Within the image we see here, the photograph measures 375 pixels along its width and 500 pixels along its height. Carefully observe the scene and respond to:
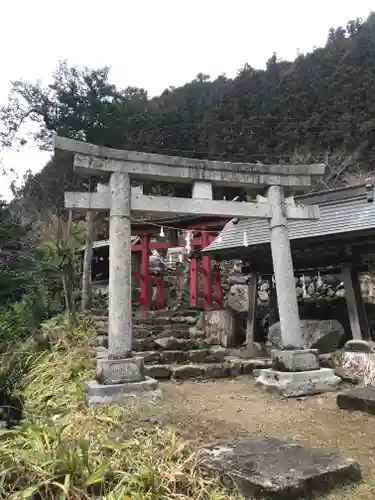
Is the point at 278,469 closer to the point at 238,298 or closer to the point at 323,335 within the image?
the point at 323,335

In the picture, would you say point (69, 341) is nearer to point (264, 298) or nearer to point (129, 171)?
point (129, 171)

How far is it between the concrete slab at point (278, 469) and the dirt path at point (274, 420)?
0.43 feet

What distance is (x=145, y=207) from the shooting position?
7.51 metres

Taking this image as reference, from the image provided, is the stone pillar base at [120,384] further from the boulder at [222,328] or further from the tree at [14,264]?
the tree at [14,264]

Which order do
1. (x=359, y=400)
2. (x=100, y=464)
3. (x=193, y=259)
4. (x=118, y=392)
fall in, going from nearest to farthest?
1. (x=100, y=464)
2. (x=359, y=400)
3. (x=118, y=392)
4. (x=193, y=259)

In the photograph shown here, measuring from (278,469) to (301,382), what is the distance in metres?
4.32

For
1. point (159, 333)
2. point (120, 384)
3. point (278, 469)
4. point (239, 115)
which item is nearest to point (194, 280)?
point (159, 333)


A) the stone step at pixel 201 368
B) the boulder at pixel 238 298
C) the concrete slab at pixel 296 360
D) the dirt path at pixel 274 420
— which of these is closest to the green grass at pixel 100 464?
the dirt path at pixel 274 420

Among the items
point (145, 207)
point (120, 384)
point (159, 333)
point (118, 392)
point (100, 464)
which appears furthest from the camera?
point (159, 333)

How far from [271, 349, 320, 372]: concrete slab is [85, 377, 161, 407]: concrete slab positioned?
7.69ft

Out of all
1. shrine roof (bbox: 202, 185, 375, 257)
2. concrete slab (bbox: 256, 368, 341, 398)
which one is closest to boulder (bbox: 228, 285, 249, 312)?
shrine roof (bbox: 202, 185, 375, 257)

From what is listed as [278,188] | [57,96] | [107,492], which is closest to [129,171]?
[278,188]

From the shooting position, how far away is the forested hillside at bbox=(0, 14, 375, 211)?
70.2ft

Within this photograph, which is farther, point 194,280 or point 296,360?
point 194,280
